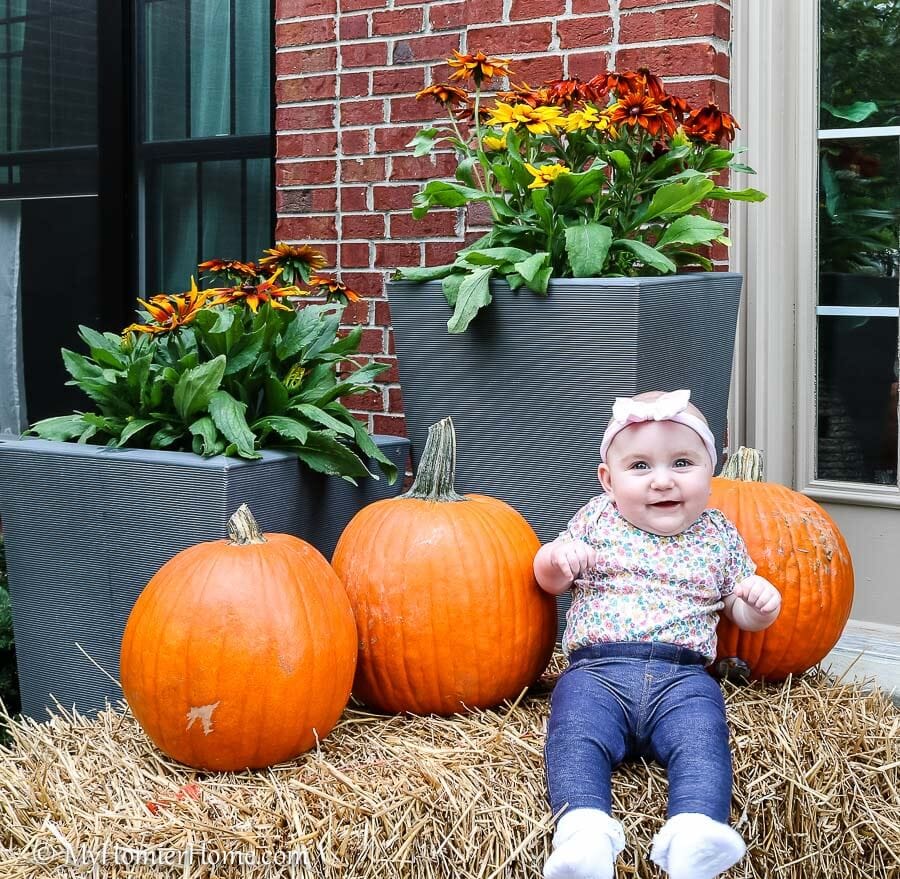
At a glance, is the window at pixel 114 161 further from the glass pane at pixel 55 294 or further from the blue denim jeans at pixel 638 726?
the blue denim jeans at pixel 638 726

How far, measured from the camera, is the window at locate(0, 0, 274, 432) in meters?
4.25

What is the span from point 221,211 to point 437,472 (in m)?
2.41

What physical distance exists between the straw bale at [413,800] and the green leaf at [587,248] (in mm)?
891

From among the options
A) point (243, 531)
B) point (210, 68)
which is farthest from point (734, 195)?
point (210, 68)

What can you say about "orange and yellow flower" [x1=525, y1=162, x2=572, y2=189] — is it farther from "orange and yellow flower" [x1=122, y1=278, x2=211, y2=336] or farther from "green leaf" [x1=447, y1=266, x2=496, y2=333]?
"orange and yellow flower" [x1=122, y1=278, x2=211, y2=336]

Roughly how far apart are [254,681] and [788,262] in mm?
1947

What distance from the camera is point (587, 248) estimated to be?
2.49 m

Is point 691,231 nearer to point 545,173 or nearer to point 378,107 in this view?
point 545,173

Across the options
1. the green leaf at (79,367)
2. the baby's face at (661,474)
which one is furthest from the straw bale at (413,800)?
the green leaf at (79,367)

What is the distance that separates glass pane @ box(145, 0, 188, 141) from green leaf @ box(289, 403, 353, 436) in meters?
2.26

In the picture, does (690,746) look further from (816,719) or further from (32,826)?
(32,826)

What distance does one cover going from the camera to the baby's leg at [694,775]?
5.46 ft

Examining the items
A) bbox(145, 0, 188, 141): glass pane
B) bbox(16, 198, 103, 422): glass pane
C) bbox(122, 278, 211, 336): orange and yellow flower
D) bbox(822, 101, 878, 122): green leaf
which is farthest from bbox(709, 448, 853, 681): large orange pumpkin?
bbox(16, 198, 103, 422): glass pane

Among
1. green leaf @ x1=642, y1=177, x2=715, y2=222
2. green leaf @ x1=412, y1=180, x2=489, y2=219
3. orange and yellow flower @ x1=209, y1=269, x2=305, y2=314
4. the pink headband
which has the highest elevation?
green leaf @ x1=412, y1=180, x2=489, y2=219
